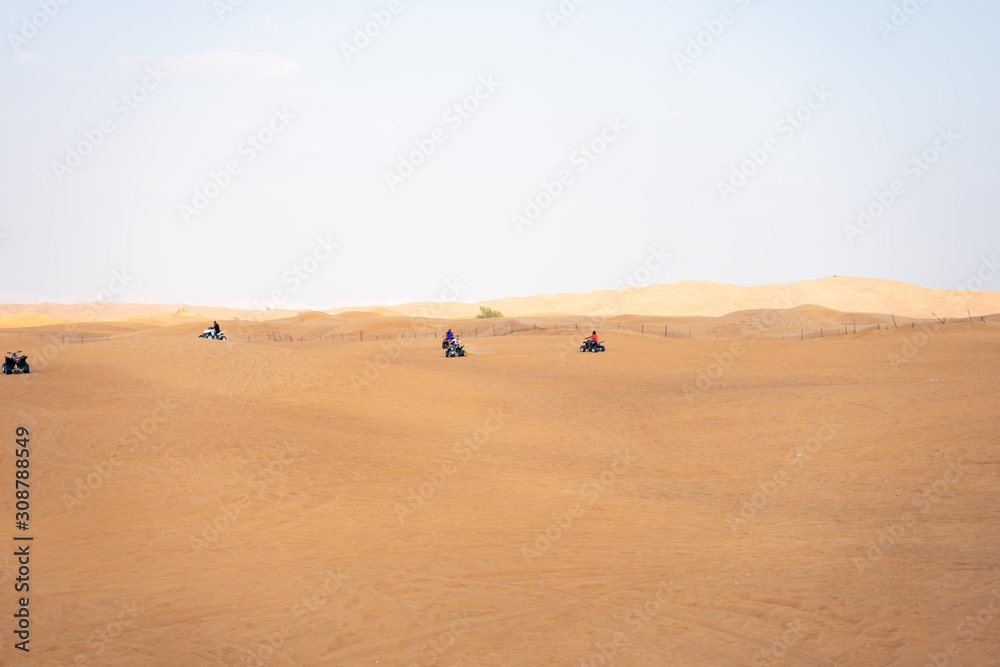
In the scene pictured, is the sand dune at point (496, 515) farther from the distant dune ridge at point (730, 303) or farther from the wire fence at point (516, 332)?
the distant dune ridge at point (730, 303)

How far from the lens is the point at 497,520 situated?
11.7 metres

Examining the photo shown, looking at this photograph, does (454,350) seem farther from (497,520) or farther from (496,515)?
(497,520)

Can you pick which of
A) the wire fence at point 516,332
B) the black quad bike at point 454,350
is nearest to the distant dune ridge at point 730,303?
the wire fence at point 516,332

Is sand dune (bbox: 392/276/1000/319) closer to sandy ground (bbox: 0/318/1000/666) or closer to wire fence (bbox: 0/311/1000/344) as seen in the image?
wire fence (bbox: 0/311/1000/344)

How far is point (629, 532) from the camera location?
10898 mm

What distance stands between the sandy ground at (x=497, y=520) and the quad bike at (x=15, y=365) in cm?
95

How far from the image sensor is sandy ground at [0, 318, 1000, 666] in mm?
7398

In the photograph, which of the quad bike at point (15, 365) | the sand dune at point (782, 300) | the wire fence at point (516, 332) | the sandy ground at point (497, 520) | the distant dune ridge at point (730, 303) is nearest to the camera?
the sandy ground at point (497, 520)

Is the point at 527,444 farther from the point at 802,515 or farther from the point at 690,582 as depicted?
the point at 690,582

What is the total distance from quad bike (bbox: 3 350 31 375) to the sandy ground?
0.95 meters

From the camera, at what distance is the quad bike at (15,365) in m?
23.1

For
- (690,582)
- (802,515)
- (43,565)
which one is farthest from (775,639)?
(43,565)

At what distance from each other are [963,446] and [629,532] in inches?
345

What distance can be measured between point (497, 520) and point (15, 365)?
64.0 ft
